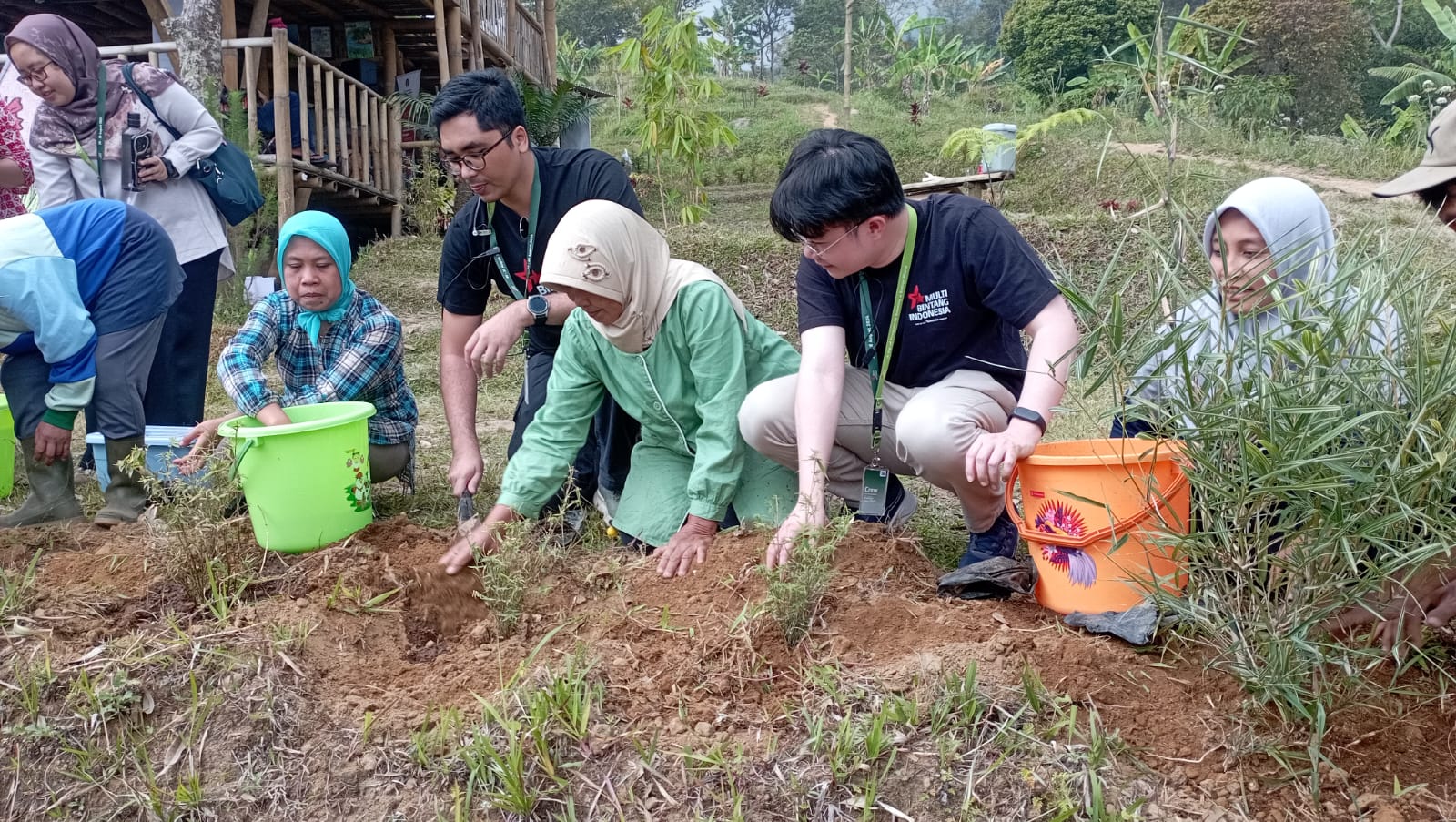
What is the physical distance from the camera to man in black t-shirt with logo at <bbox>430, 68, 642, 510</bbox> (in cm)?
310

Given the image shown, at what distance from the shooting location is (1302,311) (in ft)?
6.03

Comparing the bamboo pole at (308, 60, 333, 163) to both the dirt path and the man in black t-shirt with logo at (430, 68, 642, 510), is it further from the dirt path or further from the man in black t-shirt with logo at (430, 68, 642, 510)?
the dirt path

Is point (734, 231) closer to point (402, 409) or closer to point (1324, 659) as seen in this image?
point (402, 409)

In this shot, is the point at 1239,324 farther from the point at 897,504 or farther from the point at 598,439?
the point at 598,439

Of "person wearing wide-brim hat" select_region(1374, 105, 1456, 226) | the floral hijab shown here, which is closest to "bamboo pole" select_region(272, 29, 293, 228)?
the floral hijab

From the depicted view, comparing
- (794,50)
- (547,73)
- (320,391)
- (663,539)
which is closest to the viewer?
(663,539)

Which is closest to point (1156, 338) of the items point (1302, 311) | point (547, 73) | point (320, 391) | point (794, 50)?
point (1302, 311)

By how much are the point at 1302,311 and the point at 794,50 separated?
152ft

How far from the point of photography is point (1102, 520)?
207cm

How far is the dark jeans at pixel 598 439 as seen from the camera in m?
3.46

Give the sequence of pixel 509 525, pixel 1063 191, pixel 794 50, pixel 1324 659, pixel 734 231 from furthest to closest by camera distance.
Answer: pixel 794 50, pixel 1063 191, pixel 734 231, pixel 509 525, pixel 1324 659

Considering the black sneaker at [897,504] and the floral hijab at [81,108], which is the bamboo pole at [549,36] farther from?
the black sneaker at [897,504]

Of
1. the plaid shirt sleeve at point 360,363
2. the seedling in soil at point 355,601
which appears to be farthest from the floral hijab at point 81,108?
the seedling in soil at point 355,601

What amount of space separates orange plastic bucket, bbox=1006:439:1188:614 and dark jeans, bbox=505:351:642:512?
154 centimetres
